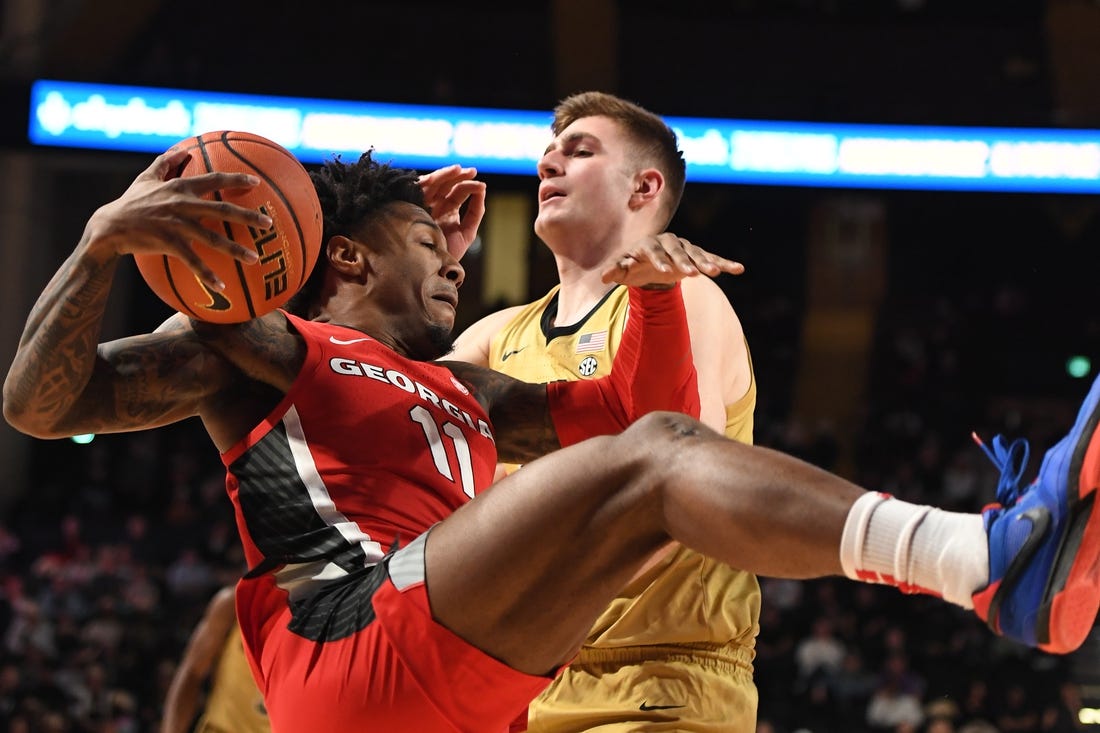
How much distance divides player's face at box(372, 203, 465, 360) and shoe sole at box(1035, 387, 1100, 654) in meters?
1.85

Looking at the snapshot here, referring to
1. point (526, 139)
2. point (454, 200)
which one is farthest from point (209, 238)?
point (526, 139)

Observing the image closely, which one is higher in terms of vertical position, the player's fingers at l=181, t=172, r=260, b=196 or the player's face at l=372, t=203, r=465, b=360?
the player's fingers at l=181, t=172, r=260, b=196

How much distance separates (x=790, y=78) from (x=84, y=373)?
17.3 m

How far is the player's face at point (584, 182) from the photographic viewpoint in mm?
4574

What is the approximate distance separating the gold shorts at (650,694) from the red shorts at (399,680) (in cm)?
90

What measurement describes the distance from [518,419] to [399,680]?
119 centimetres

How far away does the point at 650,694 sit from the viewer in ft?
12.4

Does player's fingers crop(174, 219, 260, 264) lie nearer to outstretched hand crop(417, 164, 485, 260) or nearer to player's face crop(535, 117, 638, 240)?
outstretched hand crop(417, 164, 485, 260)

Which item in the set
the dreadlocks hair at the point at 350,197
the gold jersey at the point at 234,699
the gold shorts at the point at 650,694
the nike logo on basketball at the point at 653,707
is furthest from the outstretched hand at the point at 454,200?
the gold jersey at the point at 234,699

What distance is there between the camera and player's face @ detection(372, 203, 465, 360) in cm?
374

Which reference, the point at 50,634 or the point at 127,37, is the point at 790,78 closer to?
the point at 127,37

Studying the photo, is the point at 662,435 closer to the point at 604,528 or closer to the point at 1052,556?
the point at 604,528

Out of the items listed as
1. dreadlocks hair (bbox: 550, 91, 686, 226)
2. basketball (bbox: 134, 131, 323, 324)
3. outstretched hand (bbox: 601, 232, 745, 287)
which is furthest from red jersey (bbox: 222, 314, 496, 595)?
dreadlocks hair (bbox: 550, 91, 686, 226)

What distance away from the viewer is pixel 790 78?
19.2 metres
